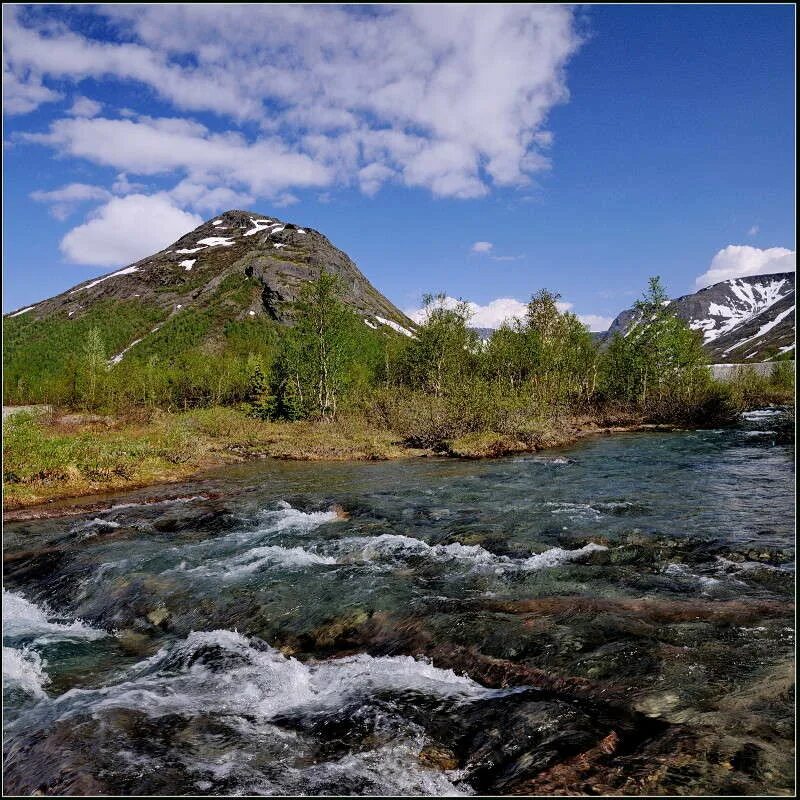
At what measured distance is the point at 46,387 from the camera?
7550cm

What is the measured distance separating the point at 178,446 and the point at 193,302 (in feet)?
338

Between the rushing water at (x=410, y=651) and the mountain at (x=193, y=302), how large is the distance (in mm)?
86264

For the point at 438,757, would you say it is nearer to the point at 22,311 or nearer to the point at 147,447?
the point at 147,447

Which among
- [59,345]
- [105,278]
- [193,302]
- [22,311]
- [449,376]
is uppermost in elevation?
[105,278]

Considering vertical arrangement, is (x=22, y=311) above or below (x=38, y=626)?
above

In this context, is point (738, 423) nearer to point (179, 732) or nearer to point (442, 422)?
point (442, 422)

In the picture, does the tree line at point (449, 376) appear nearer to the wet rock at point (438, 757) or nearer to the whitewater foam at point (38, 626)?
the whitewater foam at point (38, 626)

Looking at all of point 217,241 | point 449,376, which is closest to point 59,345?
point 217,241

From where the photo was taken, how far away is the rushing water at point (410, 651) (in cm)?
541

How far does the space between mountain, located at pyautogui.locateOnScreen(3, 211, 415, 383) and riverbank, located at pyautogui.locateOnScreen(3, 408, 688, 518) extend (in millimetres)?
52099

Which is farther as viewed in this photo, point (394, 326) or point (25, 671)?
point (394, 326)

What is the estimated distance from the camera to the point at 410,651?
807 centimetres

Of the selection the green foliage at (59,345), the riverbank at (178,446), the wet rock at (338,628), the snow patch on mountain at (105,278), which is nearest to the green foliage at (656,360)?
the riverbank at (178,446)

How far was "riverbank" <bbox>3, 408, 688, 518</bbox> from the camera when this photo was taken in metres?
23.8
